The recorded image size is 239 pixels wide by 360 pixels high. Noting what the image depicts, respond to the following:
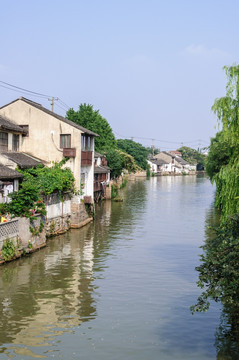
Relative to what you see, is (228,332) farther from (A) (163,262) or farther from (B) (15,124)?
(B) (15,124)

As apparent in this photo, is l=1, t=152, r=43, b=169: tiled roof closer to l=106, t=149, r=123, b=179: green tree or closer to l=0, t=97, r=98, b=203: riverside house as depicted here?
l=0, t=97, r=98, b=203: riverside house

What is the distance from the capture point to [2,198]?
1176 inches

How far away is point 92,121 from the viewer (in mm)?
75000

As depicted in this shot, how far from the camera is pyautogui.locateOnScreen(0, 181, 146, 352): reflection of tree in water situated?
16.5m

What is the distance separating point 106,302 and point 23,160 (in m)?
18.5

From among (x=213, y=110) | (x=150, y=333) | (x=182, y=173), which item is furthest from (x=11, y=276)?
(x=182, y=173)

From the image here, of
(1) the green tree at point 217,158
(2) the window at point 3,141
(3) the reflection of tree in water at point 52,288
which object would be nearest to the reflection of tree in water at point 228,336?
(3) the reflection of tree in water at point 52,288

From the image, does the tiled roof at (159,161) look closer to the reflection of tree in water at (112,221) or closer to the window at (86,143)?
the reflection of tree in water at (112,221)

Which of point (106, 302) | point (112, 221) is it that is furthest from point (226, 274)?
point (112, 221)

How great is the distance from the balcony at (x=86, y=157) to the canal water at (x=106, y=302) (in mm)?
7133

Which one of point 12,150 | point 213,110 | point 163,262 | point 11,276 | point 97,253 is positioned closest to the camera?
point 213,110

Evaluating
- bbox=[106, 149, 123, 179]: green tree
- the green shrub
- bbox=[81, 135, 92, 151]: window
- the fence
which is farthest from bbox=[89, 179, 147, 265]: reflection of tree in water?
bbox=[106, 149, 123, 179]: green tree

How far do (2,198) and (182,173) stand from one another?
145189 millimetres

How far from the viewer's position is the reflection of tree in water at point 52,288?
16.5 meters
